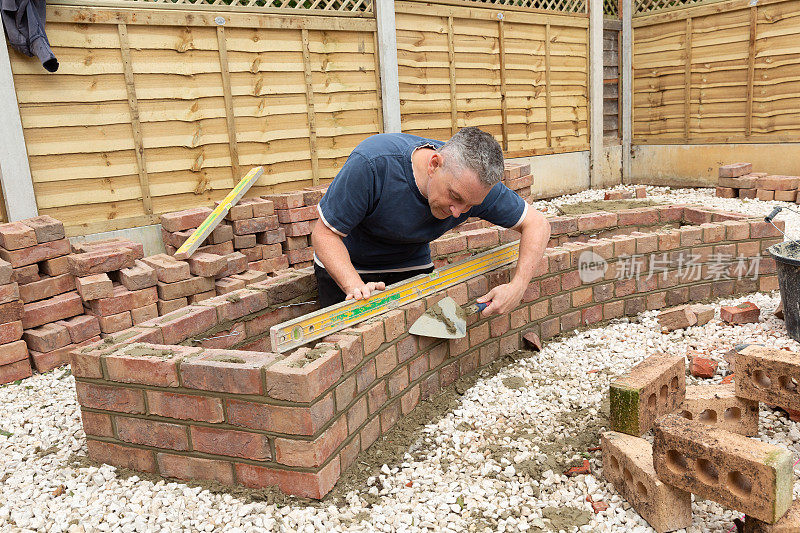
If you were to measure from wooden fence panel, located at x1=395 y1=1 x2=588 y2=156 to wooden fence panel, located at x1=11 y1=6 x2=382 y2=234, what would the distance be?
901 mm

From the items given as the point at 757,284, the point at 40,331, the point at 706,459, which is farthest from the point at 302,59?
the point at 706,459

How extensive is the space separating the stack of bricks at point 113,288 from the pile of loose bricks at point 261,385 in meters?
1.59

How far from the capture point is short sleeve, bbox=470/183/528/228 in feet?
11.0

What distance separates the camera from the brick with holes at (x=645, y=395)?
8.76 feet

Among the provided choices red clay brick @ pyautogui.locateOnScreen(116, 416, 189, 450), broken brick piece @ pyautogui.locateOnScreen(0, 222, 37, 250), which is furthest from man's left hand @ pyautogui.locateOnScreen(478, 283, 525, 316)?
broken brick piece @ pyautogui.locateOnScreen(0, 222, 37, 250)

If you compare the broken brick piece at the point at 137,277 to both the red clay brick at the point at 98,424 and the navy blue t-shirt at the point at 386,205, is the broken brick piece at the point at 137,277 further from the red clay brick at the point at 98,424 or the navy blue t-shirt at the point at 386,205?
the navy blue t-shirt at the point at 386,205

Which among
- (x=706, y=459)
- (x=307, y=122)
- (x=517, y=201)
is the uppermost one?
(x=307, y=122)

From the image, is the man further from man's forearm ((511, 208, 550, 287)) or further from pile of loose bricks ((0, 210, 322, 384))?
pile of loose bricks ((0, 210, 322, 384))

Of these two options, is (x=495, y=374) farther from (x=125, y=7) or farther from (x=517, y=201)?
(x=125, y=7)

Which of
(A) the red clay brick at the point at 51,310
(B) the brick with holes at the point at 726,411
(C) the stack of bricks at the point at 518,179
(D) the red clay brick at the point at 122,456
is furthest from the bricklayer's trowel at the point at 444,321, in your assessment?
(C) the stack of bricks at the point at 518,179

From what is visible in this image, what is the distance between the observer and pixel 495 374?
149 inches

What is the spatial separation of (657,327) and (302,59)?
4.94 meters

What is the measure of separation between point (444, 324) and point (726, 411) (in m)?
1.44

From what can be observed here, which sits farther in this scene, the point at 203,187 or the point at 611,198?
the point at 611,198
